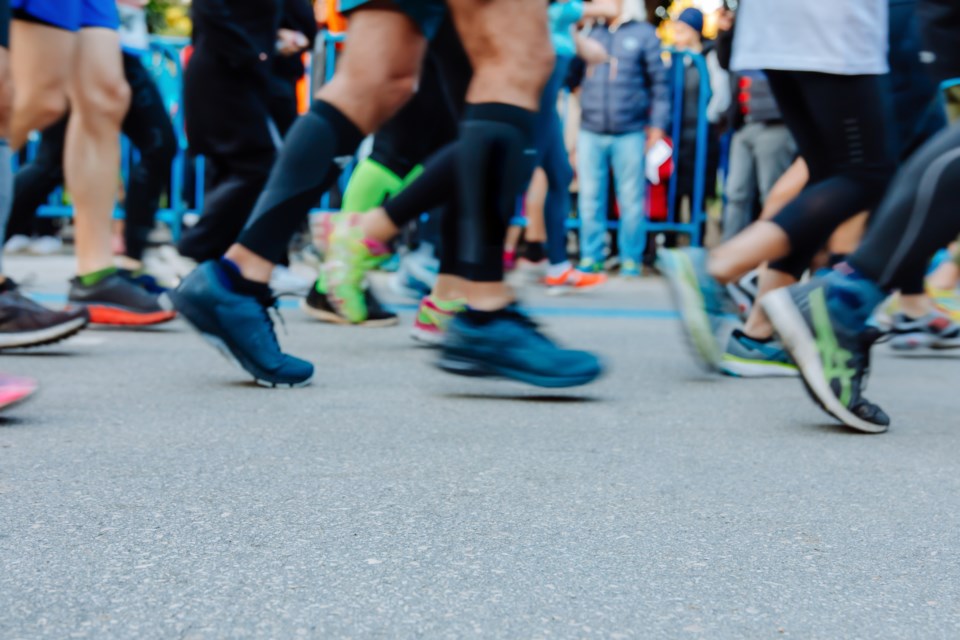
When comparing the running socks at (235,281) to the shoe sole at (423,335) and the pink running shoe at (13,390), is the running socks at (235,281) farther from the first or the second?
the shoe sole at (423,335)

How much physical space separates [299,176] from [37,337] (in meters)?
0.75

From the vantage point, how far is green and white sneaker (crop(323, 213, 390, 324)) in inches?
147

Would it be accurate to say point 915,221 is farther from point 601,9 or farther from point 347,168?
point 347,168

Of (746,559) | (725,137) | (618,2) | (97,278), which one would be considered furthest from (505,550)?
(725,137)

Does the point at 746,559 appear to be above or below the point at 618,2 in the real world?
below

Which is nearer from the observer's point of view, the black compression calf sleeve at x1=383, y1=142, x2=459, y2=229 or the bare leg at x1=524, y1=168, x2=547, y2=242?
the black compression calf sleeve at x1=383, y1=142, x2=459, y2=229

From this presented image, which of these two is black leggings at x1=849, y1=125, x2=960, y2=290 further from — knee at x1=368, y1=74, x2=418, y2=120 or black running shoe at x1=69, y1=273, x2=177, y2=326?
black running shoe at x1=69, y1=273, x2=177, y2=326

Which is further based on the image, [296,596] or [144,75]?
[144,75]

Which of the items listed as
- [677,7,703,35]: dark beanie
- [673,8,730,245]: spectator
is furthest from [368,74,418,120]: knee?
[677,7,703,35]: dark beanie

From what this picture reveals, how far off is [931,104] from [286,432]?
8.85 ft

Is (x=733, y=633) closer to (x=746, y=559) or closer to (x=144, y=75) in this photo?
(x=746, y=559)

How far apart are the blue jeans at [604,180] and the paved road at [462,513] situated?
14.5ft

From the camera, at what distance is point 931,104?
3.95 meters

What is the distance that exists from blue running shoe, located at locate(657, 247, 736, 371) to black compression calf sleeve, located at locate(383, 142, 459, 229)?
26.3 inches
